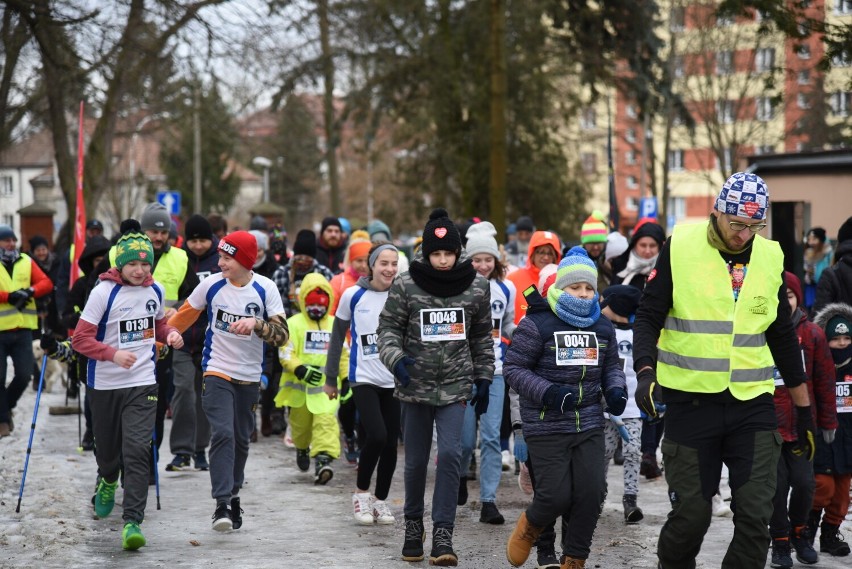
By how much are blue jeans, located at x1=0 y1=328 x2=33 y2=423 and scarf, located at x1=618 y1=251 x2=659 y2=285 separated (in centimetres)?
617

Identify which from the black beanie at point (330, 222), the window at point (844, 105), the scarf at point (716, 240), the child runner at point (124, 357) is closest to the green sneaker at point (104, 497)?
the child runner at point (124, 357)

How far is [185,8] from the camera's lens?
16.5 metres

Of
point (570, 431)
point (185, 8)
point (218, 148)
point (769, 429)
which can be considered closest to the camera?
point (769, 429)

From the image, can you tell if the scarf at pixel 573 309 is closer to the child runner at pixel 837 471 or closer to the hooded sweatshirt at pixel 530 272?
the child runner at pixel 837 471

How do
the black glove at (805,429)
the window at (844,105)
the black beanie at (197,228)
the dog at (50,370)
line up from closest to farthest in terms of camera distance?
the black glove at (805,429)
the black beanie at (197,228)
the dog at (50,370)
the window at (844,105)

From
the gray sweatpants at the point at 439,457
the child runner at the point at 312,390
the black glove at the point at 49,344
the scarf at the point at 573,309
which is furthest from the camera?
the child runner at the point at 312,390

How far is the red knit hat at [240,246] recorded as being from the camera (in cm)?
859

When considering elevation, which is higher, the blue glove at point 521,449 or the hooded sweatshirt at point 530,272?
the hooded sweatshirt at point 530,272

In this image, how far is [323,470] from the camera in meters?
10.7

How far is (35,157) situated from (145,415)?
326 feet

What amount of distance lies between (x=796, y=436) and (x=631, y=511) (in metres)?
1.78

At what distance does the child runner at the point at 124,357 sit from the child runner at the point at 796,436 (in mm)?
3739

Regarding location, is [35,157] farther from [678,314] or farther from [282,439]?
[678,314]

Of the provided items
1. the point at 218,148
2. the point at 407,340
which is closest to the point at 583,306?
the point at 407,340
